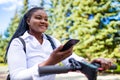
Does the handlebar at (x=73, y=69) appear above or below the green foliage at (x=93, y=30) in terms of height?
above

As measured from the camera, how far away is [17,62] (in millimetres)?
1998

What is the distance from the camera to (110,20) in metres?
28.4

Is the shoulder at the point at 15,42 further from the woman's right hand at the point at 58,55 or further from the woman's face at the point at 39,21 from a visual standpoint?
the woman's right hand at the point at 58,55

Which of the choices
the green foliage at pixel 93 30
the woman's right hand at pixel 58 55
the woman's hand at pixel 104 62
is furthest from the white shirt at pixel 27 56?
the green foliage at pixel 93 30

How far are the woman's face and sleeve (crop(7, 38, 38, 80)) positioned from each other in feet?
0.46

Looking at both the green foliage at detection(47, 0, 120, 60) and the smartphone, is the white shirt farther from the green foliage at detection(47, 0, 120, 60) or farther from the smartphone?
the green foliage at detection(47, 0, 120, 60)

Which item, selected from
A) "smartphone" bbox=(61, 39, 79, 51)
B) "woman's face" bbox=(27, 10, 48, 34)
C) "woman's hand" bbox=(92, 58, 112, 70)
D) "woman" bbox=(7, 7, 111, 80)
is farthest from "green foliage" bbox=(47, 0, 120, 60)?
"smartphone" bbox=(61, 39, 79, 51)

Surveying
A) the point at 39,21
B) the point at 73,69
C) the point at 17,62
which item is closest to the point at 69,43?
the point at 73,69

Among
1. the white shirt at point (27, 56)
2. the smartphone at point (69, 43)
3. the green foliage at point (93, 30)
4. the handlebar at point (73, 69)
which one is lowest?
the green foliage at point (93, 30)

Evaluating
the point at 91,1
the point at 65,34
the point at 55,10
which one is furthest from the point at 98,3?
the point at 55,10

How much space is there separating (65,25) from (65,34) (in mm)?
924

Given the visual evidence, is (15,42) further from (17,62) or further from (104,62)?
(104,62)

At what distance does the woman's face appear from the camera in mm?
2143

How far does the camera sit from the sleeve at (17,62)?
1873mm
